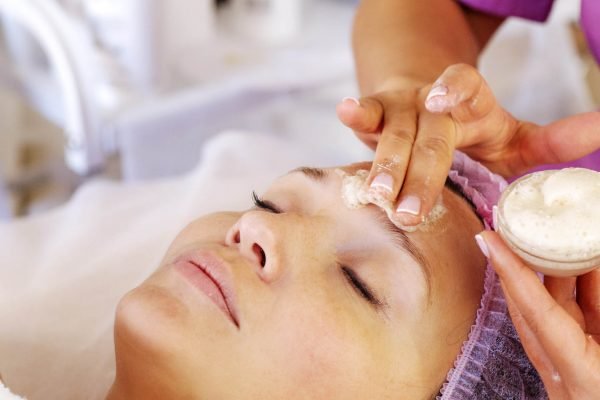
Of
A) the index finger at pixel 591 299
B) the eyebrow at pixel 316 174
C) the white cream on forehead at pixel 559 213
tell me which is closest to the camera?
the white cream on forehead at pixel 559 213

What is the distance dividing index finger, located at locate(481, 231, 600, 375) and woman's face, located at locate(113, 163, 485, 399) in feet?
0.44

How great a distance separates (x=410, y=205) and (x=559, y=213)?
158 millimetres

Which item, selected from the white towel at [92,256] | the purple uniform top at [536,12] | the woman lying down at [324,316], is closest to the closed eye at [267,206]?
the woman lying down at [324,316]

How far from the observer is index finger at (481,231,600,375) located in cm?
70

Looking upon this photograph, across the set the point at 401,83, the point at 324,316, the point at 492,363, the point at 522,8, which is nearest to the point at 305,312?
the point at 324,316

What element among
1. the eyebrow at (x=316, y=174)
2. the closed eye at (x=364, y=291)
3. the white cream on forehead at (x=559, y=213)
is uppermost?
the white cream on forehead at (x=559, y=213)

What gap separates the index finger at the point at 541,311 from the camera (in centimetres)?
70

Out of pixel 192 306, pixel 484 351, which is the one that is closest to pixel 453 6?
pixel 484 351

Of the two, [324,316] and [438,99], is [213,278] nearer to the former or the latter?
[324,316]

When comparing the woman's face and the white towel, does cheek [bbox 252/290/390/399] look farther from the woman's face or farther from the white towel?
the white towel

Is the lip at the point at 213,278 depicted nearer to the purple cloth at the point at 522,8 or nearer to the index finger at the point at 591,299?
the index finger at the point at 591,299

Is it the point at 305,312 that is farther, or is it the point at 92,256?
the point at 92,256

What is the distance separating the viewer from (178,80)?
1.93 m

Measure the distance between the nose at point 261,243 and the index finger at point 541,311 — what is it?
0.25 m
